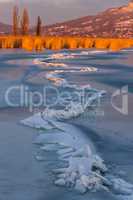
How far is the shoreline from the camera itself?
42656 millimetres

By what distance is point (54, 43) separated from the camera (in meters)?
45.5

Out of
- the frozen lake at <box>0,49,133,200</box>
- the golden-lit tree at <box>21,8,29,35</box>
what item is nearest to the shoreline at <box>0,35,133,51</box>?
the golden-lit tree at <box>21,8,29,35</box>

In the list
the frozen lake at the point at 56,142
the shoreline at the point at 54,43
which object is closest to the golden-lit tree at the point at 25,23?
the shoreline at the point at 54,43

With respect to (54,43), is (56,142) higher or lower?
lower

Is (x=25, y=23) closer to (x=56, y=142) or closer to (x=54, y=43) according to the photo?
(x=54, y=43)

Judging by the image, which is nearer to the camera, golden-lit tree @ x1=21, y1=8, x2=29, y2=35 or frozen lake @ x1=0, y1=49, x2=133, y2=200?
frozen lake @ x1=0, y1=49, x2=133, y2=200

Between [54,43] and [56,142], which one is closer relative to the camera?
[56,142]

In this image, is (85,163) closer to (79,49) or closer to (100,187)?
(100,187)

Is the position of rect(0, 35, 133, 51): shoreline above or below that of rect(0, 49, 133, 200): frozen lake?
above

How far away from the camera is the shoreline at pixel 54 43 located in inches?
1679

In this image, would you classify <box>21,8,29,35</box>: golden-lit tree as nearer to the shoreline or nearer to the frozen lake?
the shoreline

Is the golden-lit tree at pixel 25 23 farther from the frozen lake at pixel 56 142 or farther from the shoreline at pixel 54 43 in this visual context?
the frozen lake at pixel 56 142

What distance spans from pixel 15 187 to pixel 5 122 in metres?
3.71

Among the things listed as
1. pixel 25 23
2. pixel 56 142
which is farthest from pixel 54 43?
pixel 56 142
